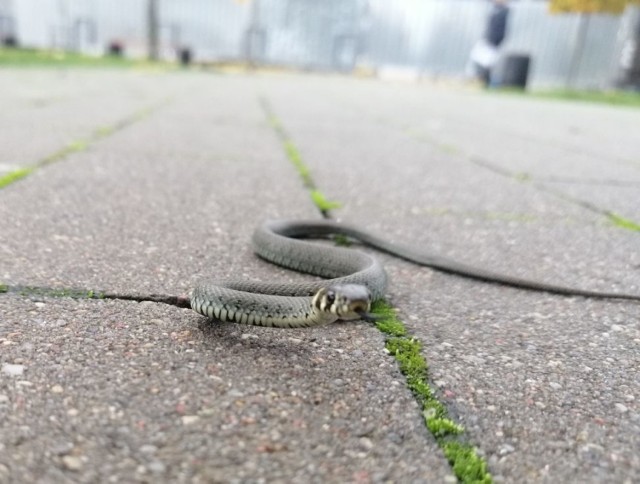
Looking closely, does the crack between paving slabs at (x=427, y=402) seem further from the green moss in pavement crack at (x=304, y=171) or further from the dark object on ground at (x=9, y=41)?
the dark object on ground at (x=9, y=41)

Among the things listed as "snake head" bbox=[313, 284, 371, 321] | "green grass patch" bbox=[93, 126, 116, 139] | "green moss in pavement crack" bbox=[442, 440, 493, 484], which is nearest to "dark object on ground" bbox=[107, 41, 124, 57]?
"green grass patch" bbox=[93, 126, 116, 139]

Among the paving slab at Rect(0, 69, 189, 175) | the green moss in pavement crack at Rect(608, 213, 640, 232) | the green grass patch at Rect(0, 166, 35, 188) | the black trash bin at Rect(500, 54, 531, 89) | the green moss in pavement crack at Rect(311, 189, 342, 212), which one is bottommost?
the black trash bin at Rect(500, 54, 531, 89)

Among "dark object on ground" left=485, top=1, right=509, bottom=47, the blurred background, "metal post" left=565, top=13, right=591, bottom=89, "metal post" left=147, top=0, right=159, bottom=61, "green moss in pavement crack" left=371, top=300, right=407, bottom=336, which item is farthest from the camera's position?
the blurred background

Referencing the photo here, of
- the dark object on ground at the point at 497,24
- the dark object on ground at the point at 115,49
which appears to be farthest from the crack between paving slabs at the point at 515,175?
the dark object on ground at the point at 115,49

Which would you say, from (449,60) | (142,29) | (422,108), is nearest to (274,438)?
(422,108)

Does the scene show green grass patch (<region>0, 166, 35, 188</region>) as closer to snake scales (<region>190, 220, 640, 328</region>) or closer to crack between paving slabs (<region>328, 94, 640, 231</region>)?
snake scales (<region>190, 220, 640, 328</region>)

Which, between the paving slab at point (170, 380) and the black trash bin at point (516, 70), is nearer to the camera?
the paving slab at point (170, 380)

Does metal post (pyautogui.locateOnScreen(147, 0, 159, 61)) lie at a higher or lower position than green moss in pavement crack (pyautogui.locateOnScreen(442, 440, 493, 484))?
lower
